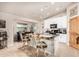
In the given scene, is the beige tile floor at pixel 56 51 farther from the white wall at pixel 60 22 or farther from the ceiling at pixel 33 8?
the ceiling at pixel 33 8

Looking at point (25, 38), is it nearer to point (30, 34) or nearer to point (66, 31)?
point (30, 34)

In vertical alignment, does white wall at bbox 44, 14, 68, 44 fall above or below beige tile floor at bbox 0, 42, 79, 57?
above

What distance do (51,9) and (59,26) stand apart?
0.33 m

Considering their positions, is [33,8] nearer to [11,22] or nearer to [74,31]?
[11,22]

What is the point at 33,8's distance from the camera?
2.41 metres

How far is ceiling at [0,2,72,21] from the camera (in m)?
2.39

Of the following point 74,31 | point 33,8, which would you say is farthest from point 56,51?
point 33,8

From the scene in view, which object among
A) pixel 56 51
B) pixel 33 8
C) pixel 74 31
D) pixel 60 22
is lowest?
pixel 56 51

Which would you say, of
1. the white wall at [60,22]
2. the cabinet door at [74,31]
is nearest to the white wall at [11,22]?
the white wall at [60,22]

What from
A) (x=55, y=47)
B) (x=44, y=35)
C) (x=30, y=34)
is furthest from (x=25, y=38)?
(x=55, y=47)

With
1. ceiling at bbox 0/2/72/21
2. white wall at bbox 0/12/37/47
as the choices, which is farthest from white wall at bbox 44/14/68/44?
white wall at bbox 0/12/37/47

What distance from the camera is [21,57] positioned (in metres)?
2.44

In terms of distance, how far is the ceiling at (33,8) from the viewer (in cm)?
239

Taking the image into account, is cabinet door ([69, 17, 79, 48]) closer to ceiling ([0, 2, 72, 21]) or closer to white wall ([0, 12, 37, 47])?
ceiling ([0, 2, 72, 21])
